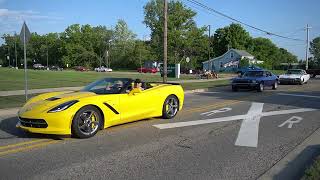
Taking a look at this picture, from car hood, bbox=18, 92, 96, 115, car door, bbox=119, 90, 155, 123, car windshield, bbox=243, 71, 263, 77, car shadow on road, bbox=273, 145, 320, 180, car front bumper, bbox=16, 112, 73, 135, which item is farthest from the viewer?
car windshield, bbox=243, 71, 263, 77

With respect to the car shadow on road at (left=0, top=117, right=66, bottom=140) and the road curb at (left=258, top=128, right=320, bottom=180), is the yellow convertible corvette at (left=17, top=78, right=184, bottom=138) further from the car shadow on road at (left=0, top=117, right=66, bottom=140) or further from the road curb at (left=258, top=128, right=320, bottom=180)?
the road curb at (left=258, top=128, right=320, bottom=180)

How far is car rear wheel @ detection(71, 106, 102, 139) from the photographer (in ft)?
26.7

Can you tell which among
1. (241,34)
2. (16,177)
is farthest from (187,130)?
(241,34)

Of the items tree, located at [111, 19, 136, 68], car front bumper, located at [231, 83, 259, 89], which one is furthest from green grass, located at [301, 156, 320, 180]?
tree, located at [111, 19, 136, 68]

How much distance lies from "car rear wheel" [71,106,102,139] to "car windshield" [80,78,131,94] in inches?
33.3

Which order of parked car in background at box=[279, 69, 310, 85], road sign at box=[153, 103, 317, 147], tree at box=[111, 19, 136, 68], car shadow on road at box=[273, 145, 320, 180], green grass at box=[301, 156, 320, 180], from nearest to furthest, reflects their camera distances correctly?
green grass at box=[301, 156, 320, 180]
car shadow on road at box=[273, 145, 320, 180]
road sign at box=[153, 103, 317, 147]
parked car in background at box=[279, 69, 310, 85]
tree at box=[111, 19, 136, 68]

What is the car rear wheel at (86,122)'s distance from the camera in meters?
8.14

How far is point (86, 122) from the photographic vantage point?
838 cm

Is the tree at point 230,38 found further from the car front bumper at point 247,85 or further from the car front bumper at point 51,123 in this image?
the car front bumper at point 51,123

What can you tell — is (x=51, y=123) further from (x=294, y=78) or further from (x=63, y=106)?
(x=294, y=78)

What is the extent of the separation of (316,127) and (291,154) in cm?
350

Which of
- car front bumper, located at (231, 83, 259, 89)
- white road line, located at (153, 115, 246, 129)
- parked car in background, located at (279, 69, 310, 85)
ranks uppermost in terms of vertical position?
parked car in background, located at (279, 69, 310, 85)

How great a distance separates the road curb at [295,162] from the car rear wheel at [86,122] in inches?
151

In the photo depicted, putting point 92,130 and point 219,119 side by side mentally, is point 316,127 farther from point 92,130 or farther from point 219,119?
point 92,130
